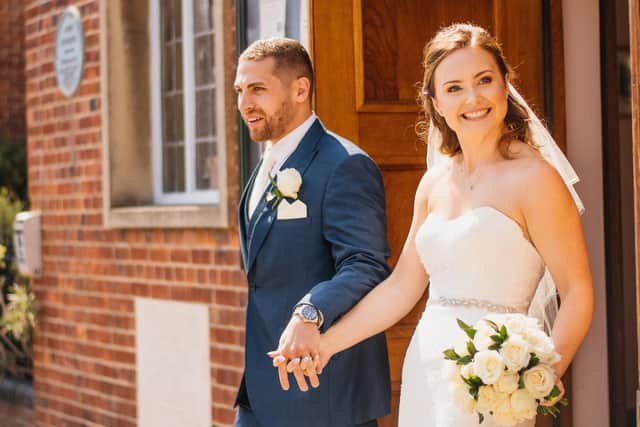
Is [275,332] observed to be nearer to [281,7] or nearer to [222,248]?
[281,7]

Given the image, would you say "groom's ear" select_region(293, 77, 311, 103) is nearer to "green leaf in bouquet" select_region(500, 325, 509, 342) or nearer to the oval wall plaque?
"green leaf in bouquet" select_region(500, 325, 509, 342)

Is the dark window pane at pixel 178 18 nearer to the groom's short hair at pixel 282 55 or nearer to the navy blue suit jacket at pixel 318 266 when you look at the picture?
the groom's short hair at pixel 282 55

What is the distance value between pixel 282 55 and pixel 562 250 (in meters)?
1.32

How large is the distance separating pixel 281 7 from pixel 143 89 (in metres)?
2.28

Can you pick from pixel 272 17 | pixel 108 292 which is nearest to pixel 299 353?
pixel 272 17

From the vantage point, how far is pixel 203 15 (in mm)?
7172

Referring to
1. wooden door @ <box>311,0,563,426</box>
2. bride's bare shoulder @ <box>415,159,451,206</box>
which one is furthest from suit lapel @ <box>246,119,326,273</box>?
wooden door @ <box>311,0,563,426</box>

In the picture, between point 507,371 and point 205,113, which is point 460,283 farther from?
point 205,113

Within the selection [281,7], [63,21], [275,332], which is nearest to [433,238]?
[275,332]

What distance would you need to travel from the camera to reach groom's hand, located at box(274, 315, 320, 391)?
3.35 m

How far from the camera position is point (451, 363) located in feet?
9.87

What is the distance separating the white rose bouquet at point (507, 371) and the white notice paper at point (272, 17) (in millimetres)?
2736

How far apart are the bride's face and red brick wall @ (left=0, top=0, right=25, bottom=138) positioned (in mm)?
9872

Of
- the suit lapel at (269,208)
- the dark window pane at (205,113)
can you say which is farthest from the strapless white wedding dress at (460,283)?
the dark window pane at (205,113)
